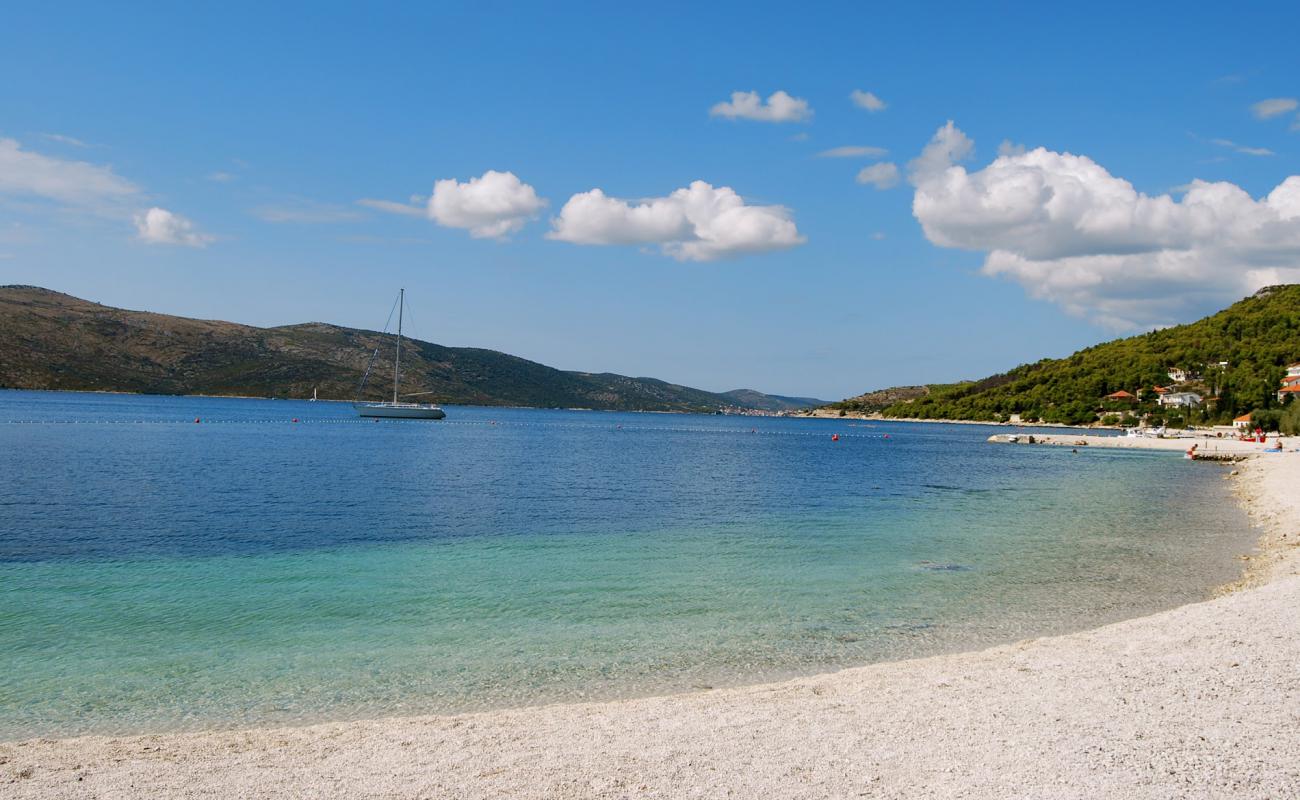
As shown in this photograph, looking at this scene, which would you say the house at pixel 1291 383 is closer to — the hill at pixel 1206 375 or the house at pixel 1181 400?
the hill at pixel 1206 375

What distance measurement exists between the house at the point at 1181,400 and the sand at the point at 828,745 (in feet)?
550

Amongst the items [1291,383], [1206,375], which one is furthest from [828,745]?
[1206,375]

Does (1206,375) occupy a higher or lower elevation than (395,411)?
higher

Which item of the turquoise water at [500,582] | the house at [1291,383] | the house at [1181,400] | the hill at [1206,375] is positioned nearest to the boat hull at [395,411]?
the turquoise water at [500,582]

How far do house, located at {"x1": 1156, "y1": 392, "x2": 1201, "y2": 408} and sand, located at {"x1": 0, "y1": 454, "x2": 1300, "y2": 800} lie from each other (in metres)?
168

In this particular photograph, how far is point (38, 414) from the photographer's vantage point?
347 ft

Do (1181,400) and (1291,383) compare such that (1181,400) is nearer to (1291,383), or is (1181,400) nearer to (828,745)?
(1291,383)

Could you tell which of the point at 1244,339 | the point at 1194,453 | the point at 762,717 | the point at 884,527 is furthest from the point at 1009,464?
the point at 1244,339

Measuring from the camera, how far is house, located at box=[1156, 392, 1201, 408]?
156m

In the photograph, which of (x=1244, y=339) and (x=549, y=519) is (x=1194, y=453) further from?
(x=1244, y=339)

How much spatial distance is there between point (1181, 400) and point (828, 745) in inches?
7289

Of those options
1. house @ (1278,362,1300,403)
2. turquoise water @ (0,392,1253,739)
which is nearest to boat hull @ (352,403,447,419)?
turquoise water @ (0,392,1253,739)

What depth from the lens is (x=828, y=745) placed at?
883 cm

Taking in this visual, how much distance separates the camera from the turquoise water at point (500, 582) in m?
12.5
